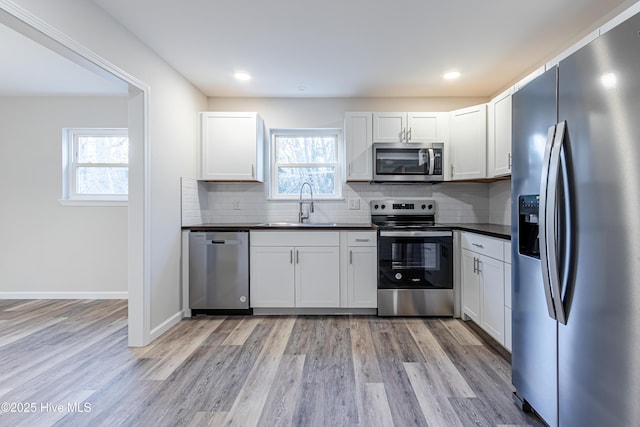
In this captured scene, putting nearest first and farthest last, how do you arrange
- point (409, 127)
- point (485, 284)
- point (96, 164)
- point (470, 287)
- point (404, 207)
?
1. point (485, 284)
2. point (470, 287)
3. point (409, 127)
4. point (404, 207)
5. point (96, 164)

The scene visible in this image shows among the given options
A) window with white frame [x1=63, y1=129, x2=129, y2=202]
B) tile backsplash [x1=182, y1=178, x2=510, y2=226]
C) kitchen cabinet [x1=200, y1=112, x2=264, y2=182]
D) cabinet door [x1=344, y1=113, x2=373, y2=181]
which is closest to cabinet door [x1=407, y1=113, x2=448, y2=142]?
cabinet door [x1=344, y1=113, x2=373, y2=181]

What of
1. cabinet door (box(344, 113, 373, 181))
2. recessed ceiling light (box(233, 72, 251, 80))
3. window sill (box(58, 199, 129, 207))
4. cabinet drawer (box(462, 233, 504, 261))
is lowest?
cabinet drawer (box(462, 233, 504, 261))

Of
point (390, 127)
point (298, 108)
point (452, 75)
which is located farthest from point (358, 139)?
point (452, 75)

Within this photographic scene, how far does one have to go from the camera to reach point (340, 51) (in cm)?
265

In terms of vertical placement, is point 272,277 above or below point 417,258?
below

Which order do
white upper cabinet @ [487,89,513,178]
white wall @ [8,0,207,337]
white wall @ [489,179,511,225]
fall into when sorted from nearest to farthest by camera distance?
1. white wall @ [8,0,207,337]
2. white upper cabinet @ [487,89,513,178]
3. white wall @ [489,179,511,225]

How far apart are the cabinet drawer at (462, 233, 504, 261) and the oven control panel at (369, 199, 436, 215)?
2.45 ft

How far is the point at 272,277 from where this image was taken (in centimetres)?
321

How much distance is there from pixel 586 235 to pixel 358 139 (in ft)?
8.41

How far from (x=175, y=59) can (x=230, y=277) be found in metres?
2.11

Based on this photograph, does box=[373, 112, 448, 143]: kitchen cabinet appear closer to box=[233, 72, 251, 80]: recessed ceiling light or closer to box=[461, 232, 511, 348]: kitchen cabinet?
box=[461, 232, 511, 348]: kitchen cabinet

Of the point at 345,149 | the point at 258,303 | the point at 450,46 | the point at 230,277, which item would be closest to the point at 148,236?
→ the point at 230,277

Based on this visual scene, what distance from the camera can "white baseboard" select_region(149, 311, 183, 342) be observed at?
2.64 m

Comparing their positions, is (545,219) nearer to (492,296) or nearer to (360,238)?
(492,296)
